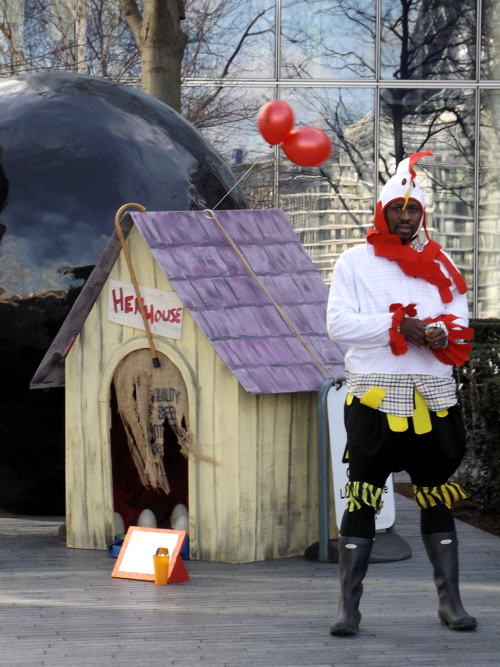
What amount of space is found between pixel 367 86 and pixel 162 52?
597 centimetres

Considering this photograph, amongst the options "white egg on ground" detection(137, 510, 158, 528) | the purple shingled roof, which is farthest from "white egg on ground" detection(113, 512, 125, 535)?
the purple shingled roof

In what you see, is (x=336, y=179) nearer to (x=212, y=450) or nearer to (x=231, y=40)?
(x=231, y=40)

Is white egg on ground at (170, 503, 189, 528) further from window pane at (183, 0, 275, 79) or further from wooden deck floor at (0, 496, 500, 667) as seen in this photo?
window pane at (183, 0, 275, 79)

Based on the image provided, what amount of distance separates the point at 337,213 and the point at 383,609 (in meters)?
11.6

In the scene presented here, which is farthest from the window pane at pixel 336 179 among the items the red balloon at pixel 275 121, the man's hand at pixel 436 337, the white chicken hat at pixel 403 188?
the man's hand at pixel 436 337

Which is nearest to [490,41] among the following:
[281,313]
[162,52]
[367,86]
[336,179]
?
[367,86]

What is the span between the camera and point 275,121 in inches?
258

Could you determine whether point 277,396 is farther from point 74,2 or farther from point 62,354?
point 74,2

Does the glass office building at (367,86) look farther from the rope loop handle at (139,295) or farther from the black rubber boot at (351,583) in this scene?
the black rubber boot at (351,583)

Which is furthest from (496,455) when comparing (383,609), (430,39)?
(430,39)

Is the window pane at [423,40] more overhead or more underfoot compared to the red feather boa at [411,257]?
more overhead

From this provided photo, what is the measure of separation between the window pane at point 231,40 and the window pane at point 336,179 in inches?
A: 26.6

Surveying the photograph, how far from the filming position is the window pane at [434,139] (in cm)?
1575

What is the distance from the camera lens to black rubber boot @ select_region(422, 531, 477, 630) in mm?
4207
